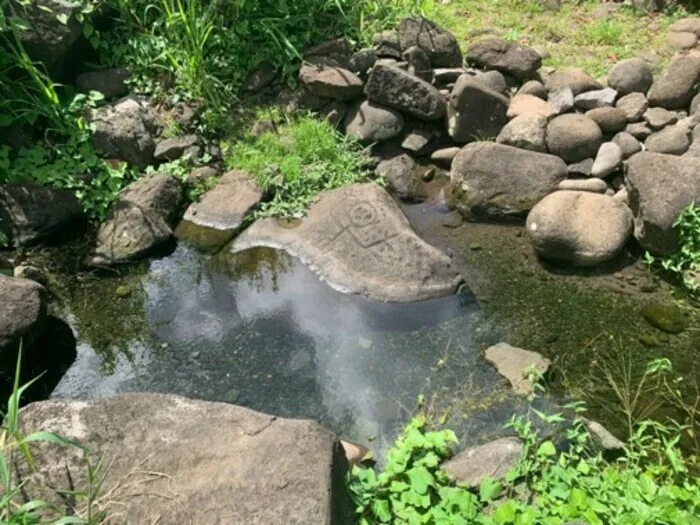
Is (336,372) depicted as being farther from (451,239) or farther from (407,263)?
(451,239)

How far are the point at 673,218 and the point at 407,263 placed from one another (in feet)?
6.76

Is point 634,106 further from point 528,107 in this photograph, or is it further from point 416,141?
point 416,141

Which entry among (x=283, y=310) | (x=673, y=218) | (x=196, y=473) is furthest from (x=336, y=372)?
(x=673, y=218)

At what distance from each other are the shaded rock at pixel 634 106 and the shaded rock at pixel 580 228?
109 cm

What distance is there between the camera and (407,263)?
5.49 m

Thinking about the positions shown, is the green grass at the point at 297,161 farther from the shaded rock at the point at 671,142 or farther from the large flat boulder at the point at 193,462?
the large flat boulder at the point at 193,462

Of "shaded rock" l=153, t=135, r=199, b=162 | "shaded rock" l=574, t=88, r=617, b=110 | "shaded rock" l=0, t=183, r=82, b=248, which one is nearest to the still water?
"shaded rock" l=0, t=183, r=82, b=248

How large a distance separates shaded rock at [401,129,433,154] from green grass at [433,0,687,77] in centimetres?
148

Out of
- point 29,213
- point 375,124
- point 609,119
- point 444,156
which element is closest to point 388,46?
point 375,124

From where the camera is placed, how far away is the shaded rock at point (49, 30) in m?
6.51

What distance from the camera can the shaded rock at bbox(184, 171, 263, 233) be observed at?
20.8ft

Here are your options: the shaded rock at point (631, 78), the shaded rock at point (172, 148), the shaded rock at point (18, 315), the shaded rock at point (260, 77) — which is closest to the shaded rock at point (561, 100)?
the shaded rock at point (631, 78)

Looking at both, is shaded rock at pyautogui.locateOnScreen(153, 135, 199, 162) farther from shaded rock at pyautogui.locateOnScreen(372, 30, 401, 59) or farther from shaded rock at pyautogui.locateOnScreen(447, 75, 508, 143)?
shaded rock at pyautogui.locateOnScreen(447, 75, 508, 143)

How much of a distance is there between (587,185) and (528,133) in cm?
77
